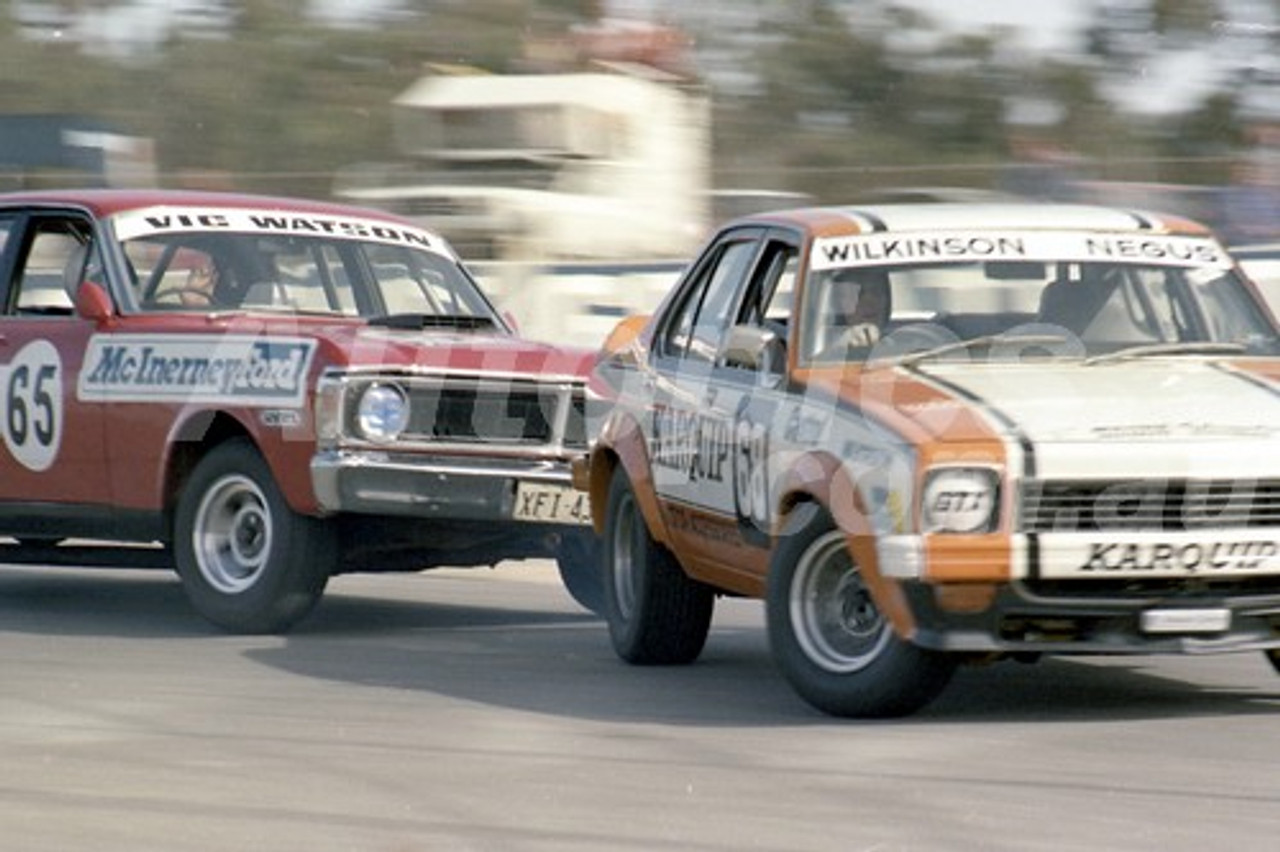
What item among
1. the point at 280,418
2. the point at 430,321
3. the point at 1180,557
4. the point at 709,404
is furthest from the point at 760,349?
the point at 430,321

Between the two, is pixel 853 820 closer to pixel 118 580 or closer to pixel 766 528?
pixel 766 528

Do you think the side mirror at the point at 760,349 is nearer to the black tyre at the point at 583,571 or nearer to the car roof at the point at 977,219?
the car roof at the point at 977,219

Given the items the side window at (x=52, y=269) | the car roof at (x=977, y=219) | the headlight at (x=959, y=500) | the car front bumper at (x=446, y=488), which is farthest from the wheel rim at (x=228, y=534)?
the headlight at (x=959, y=500)

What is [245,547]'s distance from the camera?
1047 centimetres

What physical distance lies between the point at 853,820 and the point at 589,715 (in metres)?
1.97

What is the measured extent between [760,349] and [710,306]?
3.23 ft

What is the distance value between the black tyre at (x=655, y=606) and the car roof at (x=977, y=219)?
46.1 inches

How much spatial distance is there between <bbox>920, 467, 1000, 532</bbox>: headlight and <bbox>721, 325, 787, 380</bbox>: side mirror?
1092 millimetres

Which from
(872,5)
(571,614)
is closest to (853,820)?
(571,614)

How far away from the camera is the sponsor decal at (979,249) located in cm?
854

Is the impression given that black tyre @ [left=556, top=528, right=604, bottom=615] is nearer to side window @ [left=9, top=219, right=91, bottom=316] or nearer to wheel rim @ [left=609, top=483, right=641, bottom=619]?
wheel rim @ [left=609, top=483, right=641, bottom=619]

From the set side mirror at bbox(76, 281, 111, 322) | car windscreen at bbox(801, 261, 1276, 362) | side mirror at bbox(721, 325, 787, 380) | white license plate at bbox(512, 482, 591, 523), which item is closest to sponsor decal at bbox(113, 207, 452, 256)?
side mirror at bbox(76, 281, 111, 322)

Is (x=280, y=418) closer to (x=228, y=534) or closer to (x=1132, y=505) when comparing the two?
(x=228, y=534)

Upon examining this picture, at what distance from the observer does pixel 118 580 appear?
13.0 metres
